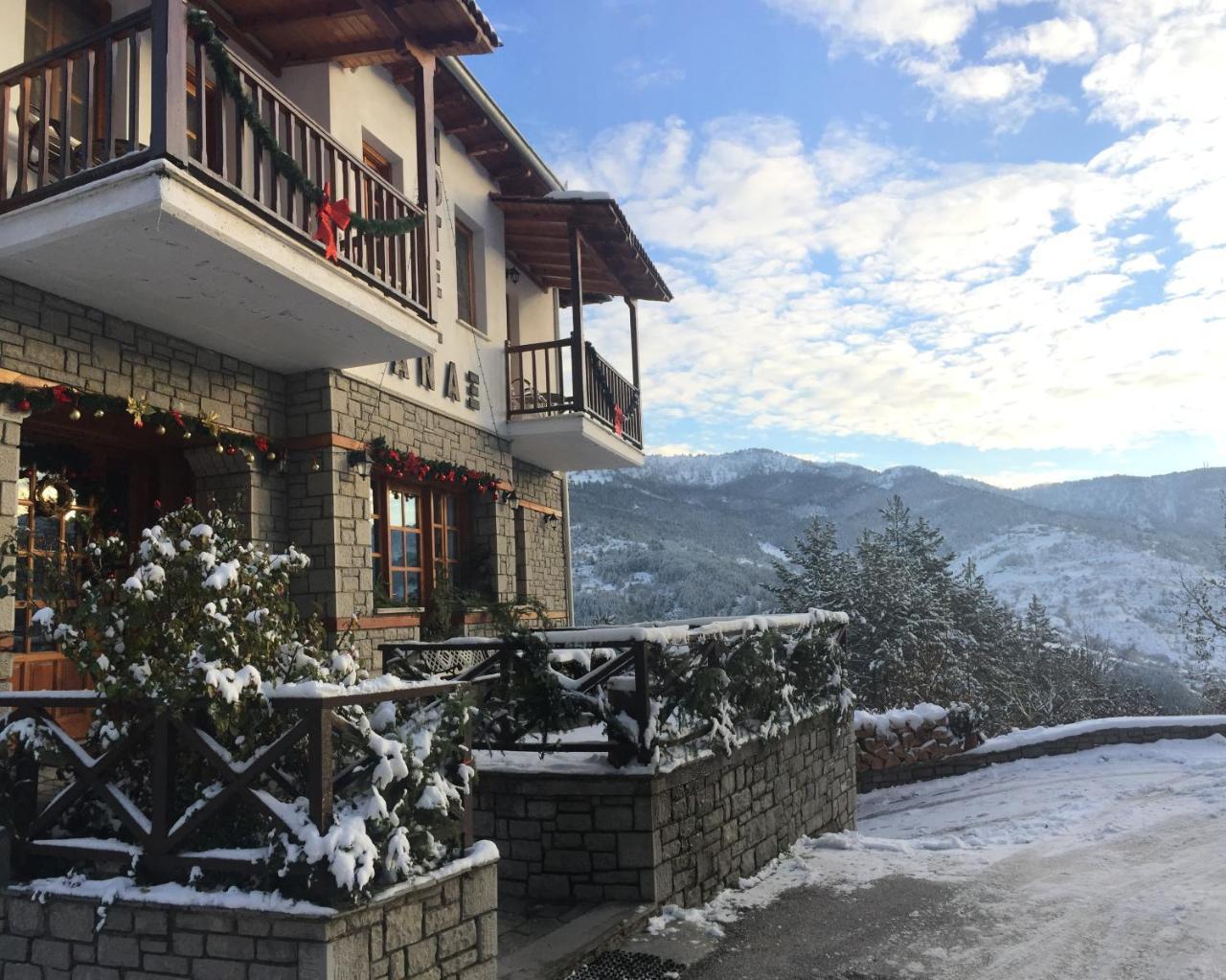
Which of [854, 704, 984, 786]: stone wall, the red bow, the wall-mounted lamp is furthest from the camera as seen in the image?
[854, 704, 984, 786]: stone wall

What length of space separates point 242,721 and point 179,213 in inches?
112

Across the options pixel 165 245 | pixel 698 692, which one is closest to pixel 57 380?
pixel 165 245

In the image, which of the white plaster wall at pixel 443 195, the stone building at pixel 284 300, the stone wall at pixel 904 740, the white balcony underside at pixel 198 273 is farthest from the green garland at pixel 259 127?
the stone wall at pixel 904 740

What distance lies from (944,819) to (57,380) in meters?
9.84

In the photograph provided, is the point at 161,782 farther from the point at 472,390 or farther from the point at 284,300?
the point at 472,390

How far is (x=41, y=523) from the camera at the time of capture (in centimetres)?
674

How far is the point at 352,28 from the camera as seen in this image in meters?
7.59

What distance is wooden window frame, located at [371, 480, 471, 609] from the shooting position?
9234 millimetres

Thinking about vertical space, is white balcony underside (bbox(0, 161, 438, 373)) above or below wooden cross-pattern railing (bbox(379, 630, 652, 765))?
above

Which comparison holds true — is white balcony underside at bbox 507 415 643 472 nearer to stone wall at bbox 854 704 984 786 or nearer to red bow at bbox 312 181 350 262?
red bow at bbox 312 181 350 262

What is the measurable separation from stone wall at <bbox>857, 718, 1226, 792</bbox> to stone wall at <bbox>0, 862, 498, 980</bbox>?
10290 mm

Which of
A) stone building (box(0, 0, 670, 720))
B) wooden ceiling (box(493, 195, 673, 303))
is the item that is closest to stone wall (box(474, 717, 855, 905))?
stone building (box(0, 0, 670, 720))

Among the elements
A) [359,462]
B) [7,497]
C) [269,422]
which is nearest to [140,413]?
[7,497]

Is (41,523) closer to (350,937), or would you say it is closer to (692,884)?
(350,937)
